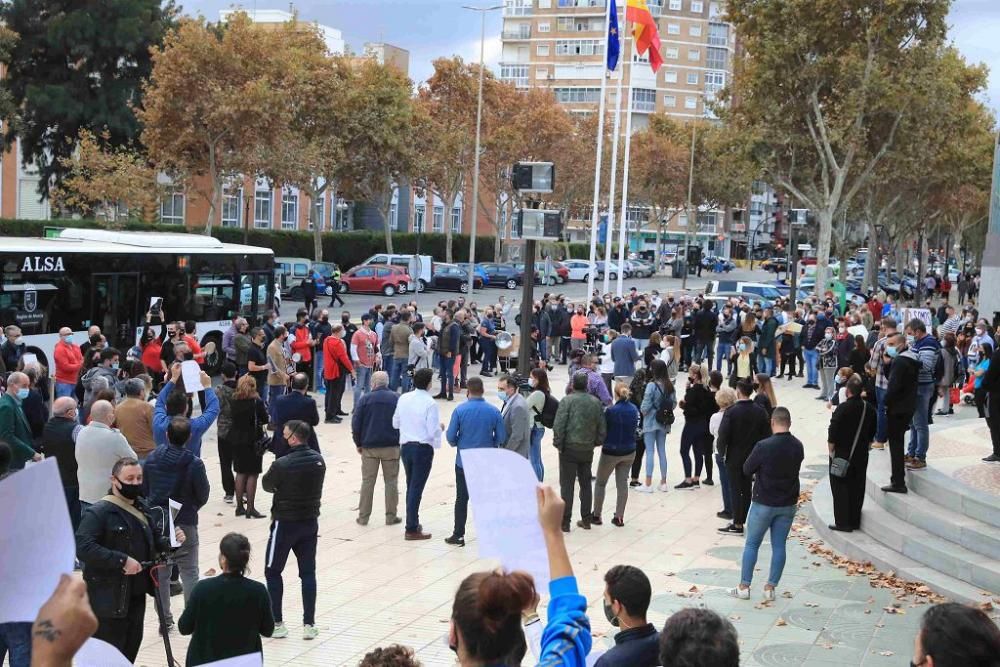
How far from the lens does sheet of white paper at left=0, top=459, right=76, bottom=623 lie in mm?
3432

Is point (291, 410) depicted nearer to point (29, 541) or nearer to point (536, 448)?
point (536, 448)

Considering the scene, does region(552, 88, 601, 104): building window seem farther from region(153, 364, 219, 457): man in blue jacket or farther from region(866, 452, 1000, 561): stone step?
region(153, 364, 219, 457): man in blue jacket

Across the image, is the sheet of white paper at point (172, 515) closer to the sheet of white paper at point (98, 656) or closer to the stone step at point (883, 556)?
the sheet of white paper at point (98, 656)

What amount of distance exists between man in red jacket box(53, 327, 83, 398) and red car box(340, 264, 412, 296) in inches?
1457

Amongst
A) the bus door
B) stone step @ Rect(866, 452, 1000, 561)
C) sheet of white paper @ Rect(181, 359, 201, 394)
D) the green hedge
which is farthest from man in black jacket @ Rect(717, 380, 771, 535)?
the green hedge

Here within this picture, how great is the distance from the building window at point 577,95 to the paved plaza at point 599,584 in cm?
10597

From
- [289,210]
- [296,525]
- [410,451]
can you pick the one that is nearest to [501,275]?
[289,210]

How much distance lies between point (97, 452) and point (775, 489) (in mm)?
5406

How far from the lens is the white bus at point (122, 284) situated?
2067 centimetres

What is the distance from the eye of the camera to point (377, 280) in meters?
53.9

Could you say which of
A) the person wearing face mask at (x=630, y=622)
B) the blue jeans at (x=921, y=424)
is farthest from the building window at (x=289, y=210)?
the person wearing face mask at (x=630, y=622)

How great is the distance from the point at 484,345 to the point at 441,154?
3496cm

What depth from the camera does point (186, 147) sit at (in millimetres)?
39938

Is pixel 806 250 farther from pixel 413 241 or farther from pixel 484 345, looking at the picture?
pixel 484 345
